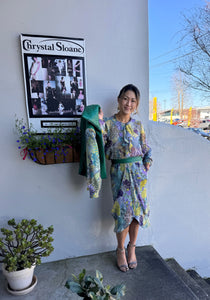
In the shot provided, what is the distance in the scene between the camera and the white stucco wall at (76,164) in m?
1.38

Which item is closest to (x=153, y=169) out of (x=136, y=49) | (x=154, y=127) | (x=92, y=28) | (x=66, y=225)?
(x=154, y=127)

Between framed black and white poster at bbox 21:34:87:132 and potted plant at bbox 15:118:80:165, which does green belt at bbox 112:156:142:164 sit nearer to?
potted plant at bbox 15:118:80:165

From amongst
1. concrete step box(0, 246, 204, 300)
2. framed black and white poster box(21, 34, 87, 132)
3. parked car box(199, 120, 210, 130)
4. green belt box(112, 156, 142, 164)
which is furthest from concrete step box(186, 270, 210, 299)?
parked car box(199, 120, 210, 130)

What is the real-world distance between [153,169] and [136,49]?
1.15 metres

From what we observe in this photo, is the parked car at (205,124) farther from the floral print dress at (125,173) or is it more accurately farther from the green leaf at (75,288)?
the green leaf at (75,288)

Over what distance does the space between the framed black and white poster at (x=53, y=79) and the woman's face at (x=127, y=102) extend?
0.33 meters

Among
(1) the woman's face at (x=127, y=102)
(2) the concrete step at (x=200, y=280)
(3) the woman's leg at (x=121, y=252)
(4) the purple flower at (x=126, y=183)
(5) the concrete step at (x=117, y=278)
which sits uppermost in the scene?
(1) the woman's face at (x=127, y=102)

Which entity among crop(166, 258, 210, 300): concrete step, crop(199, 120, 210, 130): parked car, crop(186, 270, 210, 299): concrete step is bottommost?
crop(186, 270, 210, 299): concrete step

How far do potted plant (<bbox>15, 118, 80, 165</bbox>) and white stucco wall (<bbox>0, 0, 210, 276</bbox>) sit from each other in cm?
9

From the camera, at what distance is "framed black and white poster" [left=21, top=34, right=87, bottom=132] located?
1.38 m

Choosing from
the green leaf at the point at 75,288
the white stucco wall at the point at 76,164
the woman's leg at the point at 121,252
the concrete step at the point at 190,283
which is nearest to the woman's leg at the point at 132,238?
the woman's leg at the point at 121,252

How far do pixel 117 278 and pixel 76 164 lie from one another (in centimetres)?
101

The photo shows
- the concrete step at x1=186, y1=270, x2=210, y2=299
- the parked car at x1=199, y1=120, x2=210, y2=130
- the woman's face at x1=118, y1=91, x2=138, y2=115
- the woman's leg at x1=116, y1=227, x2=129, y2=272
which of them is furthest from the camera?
the parked car at x1=199, y1=120, x2=210, y2=130

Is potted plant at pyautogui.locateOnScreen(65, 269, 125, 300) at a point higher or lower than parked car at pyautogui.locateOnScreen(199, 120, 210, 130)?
lower
